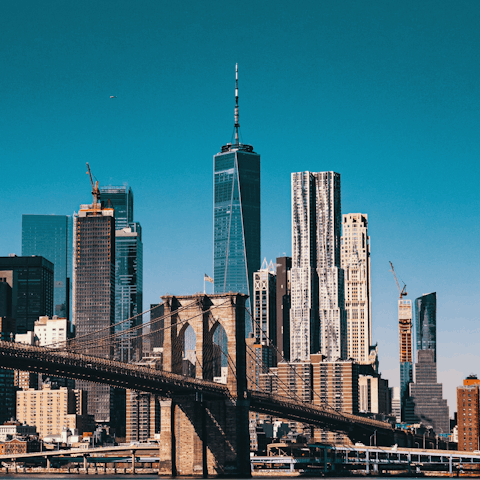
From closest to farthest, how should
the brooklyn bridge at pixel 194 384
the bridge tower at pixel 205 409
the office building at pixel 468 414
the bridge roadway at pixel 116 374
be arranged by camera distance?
1. the bridge roadway at pixel 116 374
2. the brooklyn bridge at pixel 194 384
3. the bridge tower at pixel 205 409
4. the office building at pixel 468 414

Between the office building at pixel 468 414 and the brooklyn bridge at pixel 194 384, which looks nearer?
the brooklyn bridge at pixel 194 384

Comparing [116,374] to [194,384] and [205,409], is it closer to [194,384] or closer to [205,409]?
[194,384]

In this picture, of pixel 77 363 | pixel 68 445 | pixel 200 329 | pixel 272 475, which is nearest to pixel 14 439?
pixel 68 445

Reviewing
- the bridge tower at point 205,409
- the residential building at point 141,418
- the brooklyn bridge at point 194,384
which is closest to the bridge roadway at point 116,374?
the brooklyn bridge at point 194,384

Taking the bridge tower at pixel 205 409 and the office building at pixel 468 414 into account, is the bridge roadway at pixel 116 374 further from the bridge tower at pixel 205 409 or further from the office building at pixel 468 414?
the office building at pixel 468 414

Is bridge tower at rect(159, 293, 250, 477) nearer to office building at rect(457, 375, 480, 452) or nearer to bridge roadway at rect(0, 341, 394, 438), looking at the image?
bridge roadway at rect(0, 341, 394, 438)

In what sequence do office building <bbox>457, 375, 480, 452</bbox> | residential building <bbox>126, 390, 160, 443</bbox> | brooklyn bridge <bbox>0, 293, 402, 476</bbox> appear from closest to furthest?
brooklyn bridge <bbox>0, 293, 402, 476</bbox> → office building <bbox>457, 375, 480, 452</bbox> → residential building <bbox>126, 390, 160, 443</bbox>

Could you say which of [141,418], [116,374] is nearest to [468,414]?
[141,418]

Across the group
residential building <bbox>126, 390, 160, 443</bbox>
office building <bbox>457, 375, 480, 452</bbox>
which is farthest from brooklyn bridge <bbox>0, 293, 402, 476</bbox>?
residential building <bbox>126, 390, 160, 443</bbox>
